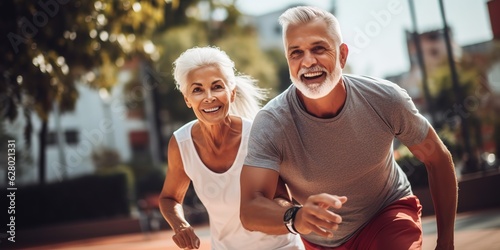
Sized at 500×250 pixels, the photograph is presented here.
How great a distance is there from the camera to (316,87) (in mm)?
2867

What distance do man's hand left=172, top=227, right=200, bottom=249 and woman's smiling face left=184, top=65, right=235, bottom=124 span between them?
1.95 ft

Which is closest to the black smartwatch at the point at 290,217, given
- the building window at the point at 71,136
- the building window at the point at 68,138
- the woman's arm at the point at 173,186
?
the woman's arm at the point at 173,186

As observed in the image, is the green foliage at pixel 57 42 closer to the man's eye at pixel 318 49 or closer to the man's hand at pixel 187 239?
the man's hand at pixel 187 239

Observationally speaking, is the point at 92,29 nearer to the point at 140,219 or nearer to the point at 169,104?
the point at 140,219

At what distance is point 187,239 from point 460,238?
626 cm

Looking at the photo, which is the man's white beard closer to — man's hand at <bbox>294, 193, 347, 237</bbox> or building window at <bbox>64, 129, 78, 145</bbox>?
man's hand at <bbox>294, 193, 347, 237</bbox>

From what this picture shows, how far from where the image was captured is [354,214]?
3.13m

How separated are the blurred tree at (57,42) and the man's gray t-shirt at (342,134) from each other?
4.09 metres

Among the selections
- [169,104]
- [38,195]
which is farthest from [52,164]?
[38,195]

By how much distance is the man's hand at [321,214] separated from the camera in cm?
215

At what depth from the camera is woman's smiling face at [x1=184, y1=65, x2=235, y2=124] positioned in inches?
144

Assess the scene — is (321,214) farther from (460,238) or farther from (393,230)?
(460,238)

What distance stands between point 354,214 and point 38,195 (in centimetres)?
1815

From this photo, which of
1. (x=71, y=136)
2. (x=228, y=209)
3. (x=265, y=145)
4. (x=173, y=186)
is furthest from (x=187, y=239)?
(x=71, y=136)
